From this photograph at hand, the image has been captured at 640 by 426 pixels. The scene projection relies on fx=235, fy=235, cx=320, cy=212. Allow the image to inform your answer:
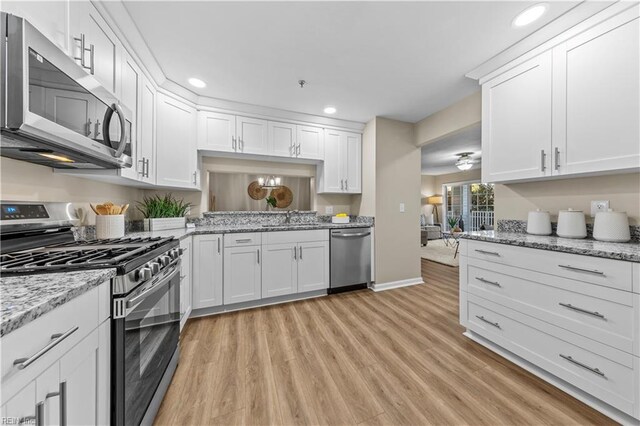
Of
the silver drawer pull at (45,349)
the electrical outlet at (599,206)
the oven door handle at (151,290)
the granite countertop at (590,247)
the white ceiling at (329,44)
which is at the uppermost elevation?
the white ceiling at (329,44)

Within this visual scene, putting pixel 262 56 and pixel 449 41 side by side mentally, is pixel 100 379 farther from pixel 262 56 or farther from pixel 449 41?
pixel 449 41

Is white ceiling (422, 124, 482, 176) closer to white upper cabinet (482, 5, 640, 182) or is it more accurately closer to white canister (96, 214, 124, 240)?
white upper cabinet (482, 5, 640, 182)

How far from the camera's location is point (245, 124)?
119 inches

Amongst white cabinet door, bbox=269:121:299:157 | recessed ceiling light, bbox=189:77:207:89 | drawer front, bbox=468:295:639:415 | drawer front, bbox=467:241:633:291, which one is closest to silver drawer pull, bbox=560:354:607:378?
drawer front, bbox=468:295:639:415

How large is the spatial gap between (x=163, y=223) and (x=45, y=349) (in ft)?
6.91

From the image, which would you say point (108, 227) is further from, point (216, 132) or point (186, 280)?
point (216, 132)

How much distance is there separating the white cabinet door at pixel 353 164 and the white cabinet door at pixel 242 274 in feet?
5.64

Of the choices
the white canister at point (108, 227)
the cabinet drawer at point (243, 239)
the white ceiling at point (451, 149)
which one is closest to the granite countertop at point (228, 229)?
the cabinet drawer at point (243, 239)

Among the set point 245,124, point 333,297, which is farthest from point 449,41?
point 333,297

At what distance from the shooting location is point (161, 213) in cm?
255

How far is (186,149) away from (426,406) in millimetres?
3118

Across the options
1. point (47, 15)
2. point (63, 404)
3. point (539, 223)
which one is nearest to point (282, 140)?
point (47, 15)

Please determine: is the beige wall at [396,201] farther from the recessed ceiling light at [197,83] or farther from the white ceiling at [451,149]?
the recessed ceiling light at [197,83]

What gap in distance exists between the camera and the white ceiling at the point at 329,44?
158 cm
